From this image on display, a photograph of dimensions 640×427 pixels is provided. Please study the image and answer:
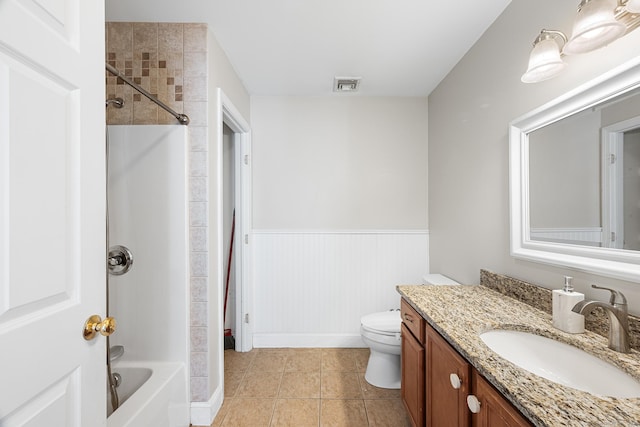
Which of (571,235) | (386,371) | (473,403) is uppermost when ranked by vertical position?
(571,235)

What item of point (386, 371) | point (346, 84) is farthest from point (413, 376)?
point (346, 84)

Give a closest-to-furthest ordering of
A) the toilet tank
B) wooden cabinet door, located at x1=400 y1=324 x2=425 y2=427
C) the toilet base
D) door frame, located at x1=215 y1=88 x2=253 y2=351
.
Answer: wooden cabinet door, located at x1=400 y1=324 x2=425 y2=427 < the toilet base < the toilet tank < door frame, located at x1=215 y1=88 x2=253 y2=351

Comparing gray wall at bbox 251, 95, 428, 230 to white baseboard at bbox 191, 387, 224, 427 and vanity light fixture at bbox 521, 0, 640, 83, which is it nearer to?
white baseboard at bbox 191, 387, 224, 427

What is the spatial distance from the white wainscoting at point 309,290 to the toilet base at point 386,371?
24.5 inches

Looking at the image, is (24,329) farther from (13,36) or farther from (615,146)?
(615,146)

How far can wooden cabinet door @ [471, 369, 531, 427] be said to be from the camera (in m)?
0.77

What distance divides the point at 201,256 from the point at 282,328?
1.36 m

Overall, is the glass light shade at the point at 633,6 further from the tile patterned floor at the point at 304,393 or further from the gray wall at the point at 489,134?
the tile patterned floor at the point at 304,393

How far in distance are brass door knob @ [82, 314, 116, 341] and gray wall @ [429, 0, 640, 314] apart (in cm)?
167

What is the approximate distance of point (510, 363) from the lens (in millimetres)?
889

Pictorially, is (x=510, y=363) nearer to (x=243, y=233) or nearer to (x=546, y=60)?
(x=546, y=60)

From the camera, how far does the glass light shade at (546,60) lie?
1208 mm

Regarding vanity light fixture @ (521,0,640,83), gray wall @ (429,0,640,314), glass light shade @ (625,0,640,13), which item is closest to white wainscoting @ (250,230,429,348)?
gray wall @ (429,0,640,314)

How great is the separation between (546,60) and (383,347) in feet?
6.01
